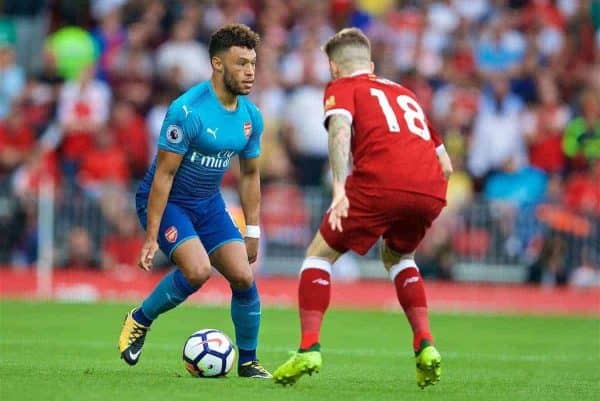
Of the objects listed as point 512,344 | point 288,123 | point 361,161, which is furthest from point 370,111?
point 288,123

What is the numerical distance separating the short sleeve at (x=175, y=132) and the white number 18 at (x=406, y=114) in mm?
1395

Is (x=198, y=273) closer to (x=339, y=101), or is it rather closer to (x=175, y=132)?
(x=175, y=132)

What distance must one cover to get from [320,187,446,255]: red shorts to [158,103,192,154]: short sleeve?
126 cm

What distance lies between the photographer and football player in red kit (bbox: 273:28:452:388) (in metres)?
9.53

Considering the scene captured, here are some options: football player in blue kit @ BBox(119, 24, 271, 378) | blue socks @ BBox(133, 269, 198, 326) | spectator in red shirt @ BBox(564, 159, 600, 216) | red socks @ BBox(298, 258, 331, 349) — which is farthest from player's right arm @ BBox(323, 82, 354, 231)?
spectator in red shirt @ BBox(564, 159, 600, 216)

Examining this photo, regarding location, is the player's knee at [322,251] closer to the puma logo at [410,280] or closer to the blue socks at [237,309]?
the puma logo at [410,280]

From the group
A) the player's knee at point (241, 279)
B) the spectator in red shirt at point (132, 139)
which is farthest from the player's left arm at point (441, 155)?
the spectator in red shirt at point (132, 139)

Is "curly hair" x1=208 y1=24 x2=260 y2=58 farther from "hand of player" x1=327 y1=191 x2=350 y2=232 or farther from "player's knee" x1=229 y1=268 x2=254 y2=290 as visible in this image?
"hand of player" x1=327 y1=191 x2=350 y2=232

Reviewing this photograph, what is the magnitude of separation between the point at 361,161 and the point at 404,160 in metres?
0.29

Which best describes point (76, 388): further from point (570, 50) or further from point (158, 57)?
point (570, 50)

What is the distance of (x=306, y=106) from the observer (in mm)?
21047

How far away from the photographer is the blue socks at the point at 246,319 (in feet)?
34.8

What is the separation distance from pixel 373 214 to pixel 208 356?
165 centimetres

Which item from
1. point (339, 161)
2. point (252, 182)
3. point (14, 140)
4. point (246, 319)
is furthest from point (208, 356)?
point (14, 140)
